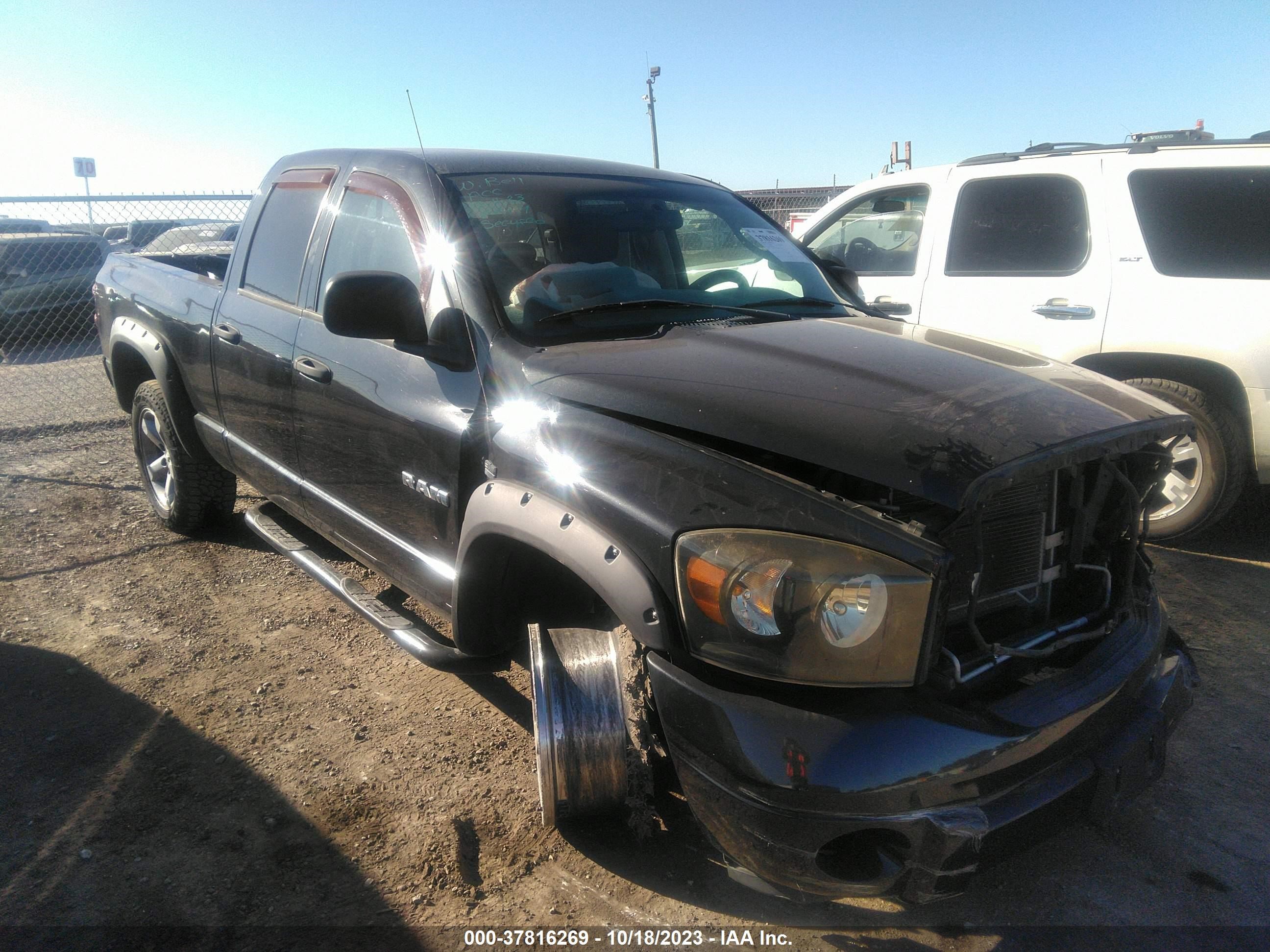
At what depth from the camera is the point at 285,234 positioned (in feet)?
11.5

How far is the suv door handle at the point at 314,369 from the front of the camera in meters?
2.91

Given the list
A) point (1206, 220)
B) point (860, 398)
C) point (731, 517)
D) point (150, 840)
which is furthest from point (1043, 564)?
point (1206, 220)

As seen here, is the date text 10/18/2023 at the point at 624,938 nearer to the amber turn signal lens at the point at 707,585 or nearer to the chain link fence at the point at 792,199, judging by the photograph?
the amber turn signal lens at the point at 707,585

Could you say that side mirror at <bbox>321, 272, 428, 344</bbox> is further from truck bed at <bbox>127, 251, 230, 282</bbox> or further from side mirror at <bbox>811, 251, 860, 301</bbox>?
truck bed at <bbox>127, 251, 230, 282</bbox>

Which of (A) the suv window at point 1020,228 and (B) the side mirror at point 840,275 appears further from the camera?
(A) the suv window at point 1020,228

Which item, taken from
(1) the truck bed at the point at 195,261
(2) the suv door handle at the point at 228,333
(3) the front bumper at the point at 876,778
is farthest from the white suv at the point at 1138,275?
(1) the truck bed at the point at 195,261

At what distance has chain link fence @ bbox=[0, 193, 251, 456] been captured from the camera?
25.6 ft

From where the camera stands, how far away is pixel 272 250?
11.7ft

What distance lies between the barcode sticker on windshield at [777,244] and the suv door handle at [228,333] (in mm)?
2091

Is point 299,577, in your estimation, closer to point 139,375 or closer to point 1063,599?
point 139,375

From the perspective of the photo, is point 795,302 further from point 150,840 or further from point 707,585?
point 150,840

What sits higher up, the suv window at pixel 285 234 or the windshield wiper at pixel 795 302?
the suv window at pixel 285 234

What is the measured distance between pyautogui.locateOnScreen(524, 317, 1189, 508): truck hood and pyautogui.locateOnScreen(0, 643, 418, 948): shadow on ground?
1452 millimetres

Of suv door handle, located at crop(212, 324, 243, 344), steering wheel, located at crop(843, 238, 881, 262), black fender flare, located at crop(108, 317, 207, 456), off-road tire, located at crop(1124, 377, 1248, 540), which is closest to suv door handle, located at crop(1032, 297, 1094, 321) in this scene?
off-road tire, located at crop(1124, 377, 1248, 540)
